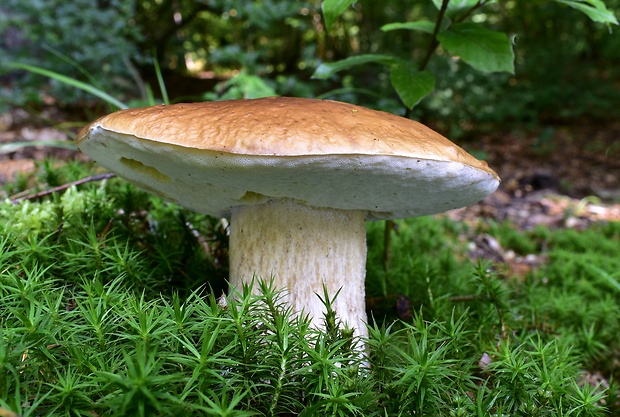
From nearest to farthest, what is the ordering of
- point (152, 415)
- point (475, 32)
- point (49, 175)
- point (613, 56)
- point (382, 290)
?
1. point (152, 415)
2. point (475, 32)
3. point (382, 290)
4. point (49, 175)
5. point (613, 56)

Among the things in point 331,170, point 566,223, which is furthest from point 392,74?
point 566,223

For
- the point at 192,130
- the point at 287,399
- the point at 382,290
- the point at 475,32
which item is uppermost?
the point at 475,32

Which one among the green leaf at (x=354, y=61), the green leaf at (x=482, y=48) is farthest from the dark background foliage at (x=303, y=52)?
the green leaf at (x=482, y=48)

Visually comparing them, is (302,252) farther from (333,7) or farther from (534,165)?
(534,165)

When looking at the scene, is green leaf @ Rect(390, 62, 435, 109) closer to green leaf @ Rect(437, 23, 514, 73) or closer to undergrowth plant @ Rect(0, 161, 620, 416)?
green leaf @ Rect(437, 23, 514, 73)

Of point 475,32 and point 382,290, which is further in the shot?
point 382,290

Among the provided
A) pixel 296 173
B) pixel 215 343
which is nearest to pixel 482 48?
pixel 296 173

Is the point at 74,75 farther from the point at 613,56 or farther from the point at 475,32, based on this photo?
the point at 613,56
